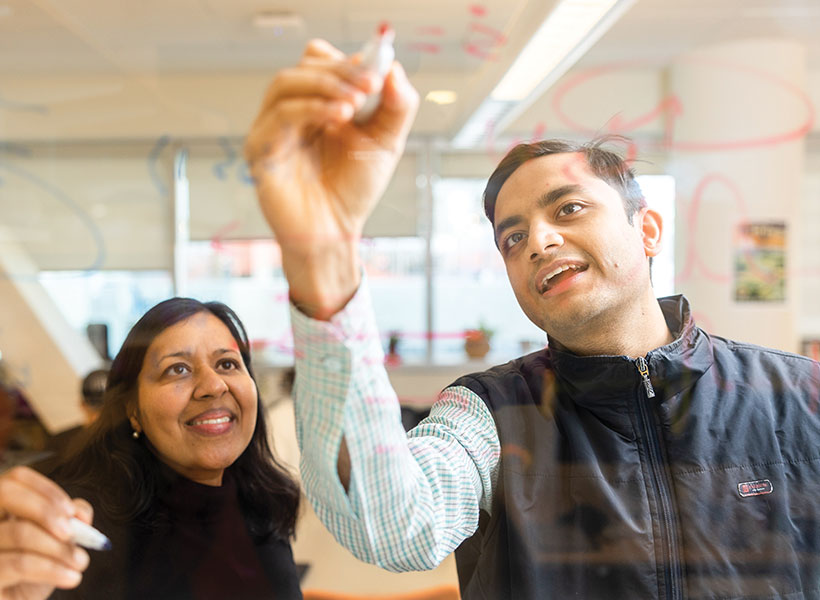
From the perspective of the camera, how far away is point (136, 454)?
1.80 feet

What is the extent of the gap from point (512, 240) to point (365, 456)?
250mm

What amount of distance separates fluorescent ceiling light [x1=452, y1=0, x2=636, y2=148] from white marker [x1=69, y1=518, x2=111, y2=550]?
0.47m

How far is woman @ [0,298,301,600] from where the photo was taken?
1.75 feet

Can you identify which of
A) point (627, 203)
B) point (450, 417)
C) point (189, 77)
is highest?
point (189, 77)

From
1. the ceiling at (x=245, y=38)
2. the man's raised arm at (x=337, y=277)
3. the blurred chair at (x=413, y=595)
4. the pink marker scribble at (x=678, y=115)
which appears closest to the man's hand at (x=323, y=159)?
the man's raised arm at (x=337, y=277)

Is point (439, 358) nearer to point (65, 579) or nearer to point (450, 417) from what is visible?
point (450, 417)

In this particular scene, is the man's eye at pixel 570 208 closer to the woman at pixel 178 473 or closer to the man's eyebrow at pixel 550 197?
the man's eyebrow at pixel 550 197

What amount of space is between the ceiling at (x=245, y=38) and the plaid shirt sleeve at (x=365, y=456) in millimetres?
234

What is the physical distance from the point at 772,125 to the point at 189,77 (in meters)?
0.61

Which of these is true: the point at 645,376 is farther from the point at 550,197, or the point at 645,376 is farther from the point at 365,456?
the point at 365,456

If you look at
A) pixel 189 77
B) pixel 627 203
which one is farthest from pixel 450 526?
pixel 189 77

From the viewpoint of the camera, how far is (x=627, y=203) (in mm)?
606

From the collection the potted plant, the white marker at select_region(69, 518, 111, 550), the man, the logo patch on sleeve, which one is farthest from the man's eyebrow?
the white marker at select_region(69, 518, 111, 550)

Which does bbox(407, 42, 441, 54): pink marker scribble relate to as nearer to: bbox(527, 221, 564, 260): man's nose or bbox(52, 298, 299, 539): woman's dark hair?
bbox(527, 221, 564, 260): man's nose
